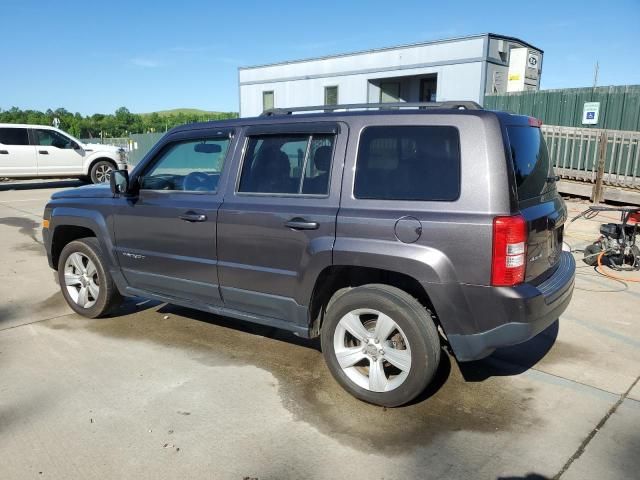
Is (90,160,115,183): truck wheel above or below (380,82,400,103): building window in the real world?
below

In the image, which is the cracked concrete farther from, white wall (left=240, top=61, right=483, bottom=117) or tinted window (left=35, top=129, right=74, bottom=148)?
tinted window (left=35, top=129, right=74, bottom=148)

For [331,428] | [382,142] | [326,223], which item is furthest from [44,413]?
[382,142]

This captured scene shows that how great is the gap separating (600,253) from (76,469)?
616 cm

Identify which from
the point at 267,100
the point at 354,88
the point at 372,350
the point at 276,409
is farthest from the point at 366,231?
the point at 267,100

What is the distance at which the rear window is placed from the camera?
9.96 feet

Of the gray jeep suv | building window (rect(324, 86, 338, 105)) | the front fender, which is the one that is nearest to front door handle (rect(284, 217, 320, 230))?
the gray jeep suv

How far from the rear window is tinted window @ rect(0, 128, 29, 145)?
15.6 metres

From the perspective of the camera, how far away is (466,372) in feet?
12.6

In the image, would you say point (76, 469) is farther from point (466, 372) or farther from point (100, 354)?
point (466, 372)

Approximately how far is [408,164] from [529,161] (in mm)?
788

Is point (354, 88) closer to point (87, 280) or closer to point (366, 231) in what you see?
point (87, 280)

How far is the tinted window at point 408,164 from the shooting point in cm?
299

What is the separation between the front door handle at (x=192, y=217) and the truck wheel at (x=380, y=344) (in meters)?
1.21

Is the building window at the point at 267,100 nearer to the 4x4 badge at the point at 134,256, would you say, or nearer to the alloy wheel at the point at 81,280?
the alloy wheel at the point at 81,280
